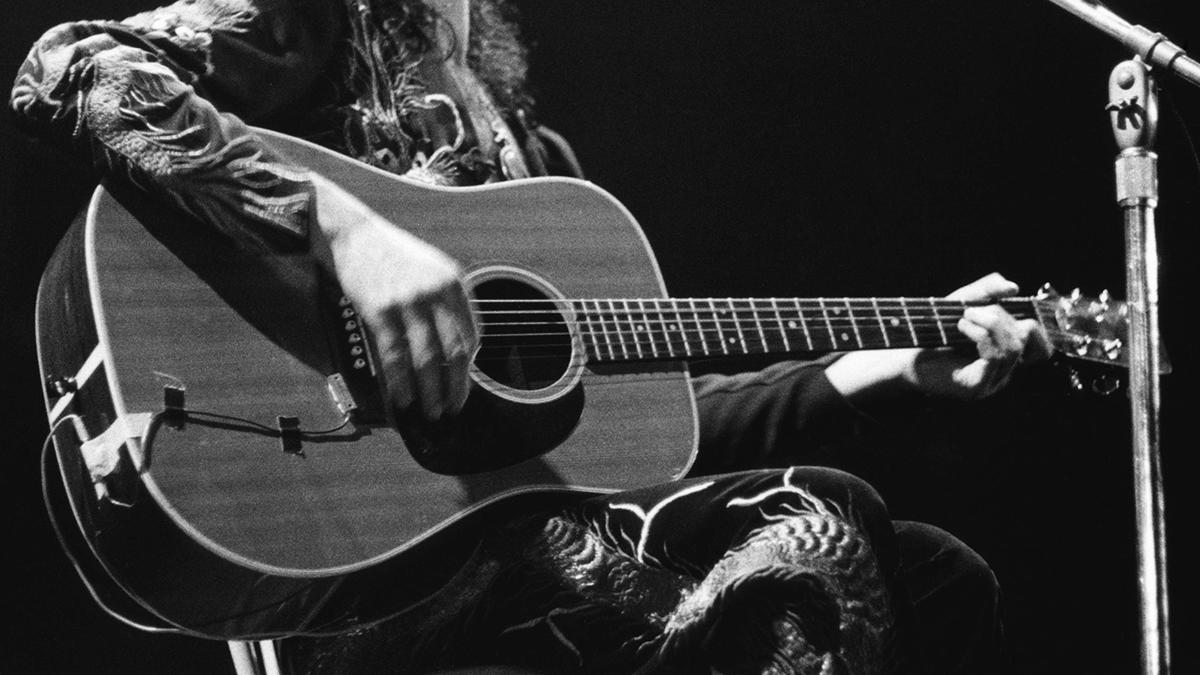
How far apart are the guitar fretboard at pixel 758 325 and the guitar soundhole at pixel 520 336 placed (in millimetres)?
32

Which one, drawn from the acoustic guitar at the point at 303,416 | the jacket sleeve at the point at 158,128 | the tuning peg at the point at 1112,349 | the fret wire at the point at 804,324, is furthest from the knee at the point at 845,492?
the tuning peg at the point at 1112,349

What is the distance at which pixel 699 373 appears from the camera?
6.44 ft

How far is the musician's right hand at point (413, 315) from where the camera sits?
3.96 feet

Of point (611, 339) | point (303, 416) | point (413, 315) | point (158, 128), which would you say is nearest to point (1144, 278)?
point (611, 339)

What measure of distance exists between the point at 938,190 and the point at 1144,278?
0.79 meters

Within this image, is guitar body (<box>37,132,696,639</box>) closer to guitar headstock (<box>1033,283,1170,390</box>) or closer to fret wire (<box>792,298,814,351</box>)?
fret wire (<box>792,298,814,351</box>)

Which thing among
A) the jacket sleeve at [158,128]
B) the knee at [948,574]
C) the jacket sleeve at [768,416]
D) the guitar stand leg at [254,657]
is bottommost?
the guitar stand leg at [254,657]

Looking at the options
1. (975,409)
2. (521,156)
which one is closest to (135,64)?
(521,156)

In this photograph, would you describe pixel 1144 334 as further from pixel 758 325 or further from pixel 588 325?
pixel 588 325

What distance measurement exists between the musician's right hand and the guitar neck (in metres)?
0.26

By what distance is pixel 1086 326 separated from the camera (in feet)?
5.98

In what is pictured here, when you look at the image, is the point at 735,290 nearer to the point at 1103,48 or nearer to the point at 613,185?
the point at 613,185

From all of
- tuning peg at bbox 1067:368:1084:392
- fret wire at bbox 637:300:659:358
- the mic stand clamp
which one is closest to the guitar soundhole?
fret wire at bbox 637:300:659:358

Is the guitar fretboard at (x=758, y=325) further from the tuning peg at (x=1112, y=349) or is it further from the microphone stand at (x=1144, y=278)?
the microphone stand at (x=1144, y=278)
